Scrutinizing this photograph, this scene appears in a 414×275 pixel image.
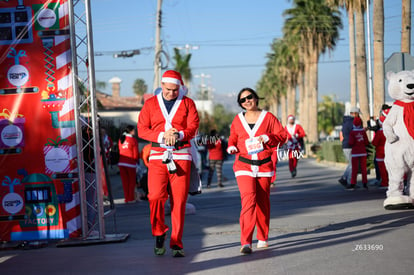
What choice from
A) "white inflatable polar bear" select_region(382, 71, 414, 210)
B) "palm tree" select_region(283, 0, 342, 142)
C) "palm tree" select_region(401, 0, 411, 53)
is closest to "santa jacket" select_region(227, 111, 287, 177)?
"white inflatable polar bear" select_region(382, 71, 414, 210)

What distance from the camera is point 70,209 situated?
9258 mm

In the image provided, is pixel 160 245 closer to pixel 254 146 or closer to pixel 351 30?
pixel 254 146

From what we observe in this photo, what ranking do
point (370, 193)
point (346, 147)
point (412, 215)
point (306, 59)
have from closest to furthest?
point (412, 215), point (370, 193), point (346, 147), point (306, 59)

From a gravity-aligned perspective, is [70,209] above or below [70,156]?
below

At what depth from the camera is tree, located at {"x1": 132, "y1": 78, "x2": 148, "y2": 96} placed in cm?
12274

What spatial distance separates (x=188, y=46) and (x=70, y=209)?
51052mm

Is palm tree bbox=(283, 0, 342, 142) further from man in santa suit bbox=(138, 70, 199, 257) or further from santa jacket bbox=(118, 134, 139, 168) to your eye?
man in santa suit bbox=(138, 70, 199, 257)

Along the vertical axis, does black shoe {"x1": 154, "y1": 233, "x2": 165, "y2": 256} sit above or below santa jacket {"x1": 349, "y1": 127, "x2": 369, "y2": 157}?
below

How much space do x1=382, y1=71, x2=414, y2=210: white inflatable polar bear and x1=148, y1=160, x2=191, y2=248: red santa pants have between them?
5.19 m

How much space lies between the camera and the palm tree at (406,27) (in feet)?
82.1

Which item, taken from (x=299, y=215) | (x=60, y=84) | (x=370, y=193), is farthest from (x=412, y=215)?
(x=60, y=84)

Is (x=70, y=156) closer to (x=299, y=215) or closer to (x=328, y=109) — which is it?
(x=299, y=215)

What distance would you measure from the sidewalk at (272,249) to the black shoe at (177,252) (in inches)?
3.8

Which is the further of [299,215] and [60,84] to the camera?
[299,215]
